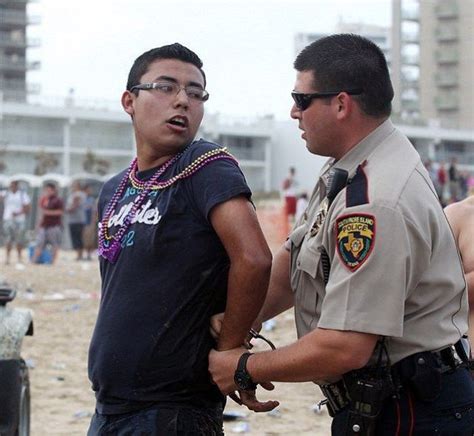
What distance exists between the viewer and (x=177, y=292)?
3.88 metres

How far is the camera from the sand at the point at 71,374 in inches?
312

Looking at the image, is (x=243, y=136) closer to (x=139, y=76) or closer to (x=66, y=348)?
(x=66, y=348)

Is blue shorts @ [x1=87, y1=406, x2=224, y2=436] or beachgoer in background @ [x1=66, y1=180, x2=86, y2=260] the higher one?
blue shorts @ [x1=87, y1=406, x2=224, y2=436]

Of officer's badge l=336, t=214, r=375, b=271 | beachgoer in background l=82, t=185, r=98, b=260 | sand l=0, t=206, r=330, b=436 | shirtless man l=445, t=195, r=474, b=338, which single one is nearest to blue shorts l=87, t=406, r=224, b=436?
officer's badge l=336, t=214, r=375, b=271

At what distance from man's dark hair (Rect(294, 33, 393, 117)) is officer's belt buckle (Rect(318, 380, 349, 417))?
0.87m

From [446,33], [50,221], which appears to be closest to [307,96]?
[50,221]

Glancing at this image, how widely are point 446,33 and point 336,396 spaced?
387ft

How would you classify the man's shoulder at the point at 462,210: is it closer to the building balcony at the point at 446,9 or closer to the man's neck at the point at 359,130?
the man's neck at the point at 359,130

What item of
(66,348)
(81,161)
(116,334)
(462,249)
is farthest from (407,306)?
(81,161)

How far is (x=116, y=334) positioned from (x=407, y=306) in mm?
1029

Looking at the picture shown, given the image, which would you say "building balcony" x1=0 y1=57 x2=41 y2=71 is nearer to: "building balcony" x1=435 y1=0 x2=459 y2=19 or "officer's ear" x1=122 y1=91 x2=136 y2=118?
"building balcony" x1=435 y1=0 x2=459 y2=19

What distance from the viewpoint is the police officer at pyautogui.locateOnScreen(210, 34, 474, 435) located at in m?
3.37

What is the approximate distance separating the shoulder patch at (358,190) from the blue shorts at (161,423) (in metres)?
0.97

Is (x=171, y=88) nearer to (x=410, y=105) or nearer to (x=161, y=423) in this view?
(x=161, y=423)
